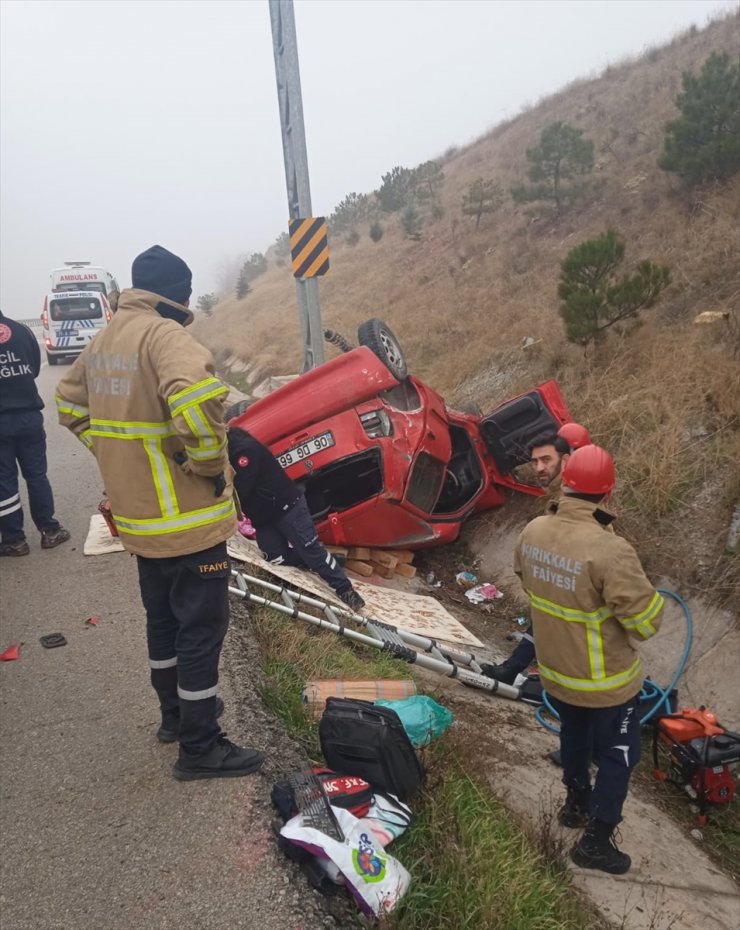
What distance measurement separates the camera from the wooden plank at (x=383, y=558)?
566 centimetres

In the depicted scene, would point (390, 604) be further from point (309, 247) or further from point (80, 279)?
point (80, 279)

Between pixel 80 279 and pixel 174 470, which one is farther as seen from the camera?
pixel 80 279

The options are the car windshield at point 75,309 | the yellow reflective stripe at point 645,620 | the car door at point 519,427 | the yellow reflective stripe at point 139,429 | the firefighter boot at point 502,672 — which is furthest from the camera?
the car windshield at point 75,309

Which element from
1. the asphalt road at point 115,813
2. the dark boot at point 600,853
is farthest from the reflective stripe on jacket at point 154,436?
the dark boot at point 600,853

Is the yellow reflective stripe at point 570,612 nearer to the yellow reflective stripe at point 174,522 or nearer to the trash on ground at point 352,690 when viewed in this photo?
the trash on ground at point 352,690

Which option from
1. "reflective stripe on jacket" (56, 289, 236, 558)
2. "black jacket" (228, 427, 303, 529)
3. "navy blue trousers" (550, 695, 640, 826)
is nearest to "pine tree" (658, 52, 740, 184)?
"black jacket" (228, 427, 303, 529)

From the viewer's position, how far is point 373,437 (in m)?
5.15

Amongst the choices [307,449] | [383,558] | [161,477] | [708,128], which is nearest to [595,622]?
[161,477]

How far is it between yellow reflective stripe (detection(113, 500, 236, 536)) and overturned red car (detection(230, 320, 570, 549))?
8.79ft

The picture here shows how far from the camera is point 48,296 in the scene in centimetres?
1597

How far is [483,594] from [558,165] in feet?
40.2

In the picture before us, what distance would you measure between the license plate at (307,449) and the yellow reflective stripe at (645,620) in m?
2.91

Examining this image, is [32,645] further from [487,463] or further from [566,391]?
[566,391]

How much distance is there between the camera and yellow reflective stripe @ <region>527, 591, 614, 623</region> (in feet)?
8.73
